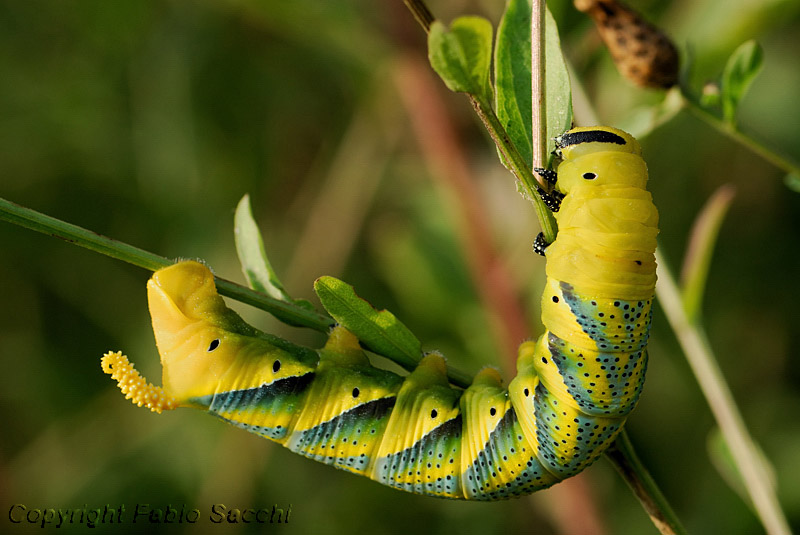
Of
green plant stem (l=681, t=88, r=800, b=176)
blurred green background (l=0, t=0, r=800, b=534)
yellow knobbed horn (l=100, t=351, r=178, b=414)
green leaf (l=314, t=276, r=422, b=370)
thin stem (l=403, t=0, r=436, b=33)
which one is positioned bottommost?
blurred green background (l=0, t=0, r=800, b=534)

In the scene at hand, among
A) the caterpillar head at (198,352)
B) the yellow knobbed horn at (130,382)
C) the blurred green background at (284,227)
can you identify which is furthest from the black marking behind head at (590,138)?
the blurred green background at (284,227)

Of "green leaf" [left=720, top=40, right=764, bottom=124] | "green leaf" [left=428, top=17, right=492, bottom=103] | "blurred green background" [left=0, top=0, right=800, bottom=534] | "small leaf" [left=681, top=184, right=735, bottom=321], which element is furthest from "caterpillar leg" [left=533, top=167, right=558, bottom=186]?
"blurred green background" [left=0, top=0, right=800, bottom=534]

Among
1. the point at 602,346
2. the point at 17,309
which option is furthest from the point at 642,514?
the point at 17,309

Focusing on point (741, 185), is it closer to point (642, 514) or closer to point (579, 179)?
point (642, 514)

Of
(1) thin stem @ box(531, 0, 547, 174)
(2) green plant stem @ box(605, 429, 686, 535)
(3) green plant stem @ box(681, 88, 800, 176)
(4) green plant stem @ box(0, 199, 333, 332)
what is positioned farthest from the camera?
(3) green plant stem @ box(681, 88, 800, 176)

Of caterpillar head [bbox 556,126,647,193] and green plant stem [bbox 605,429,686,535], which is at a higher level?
caterpillar head [bbox 556,126,647,193]

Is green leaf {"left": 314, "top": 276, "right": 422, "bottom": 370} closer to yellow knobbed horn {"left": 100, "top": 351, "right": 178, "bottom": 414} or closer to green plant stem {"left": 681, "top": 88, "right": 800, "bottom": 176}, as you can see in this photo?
yellow knobbed horn {"left": 100, "top": 351, "right": 178, "bottom": 414}
